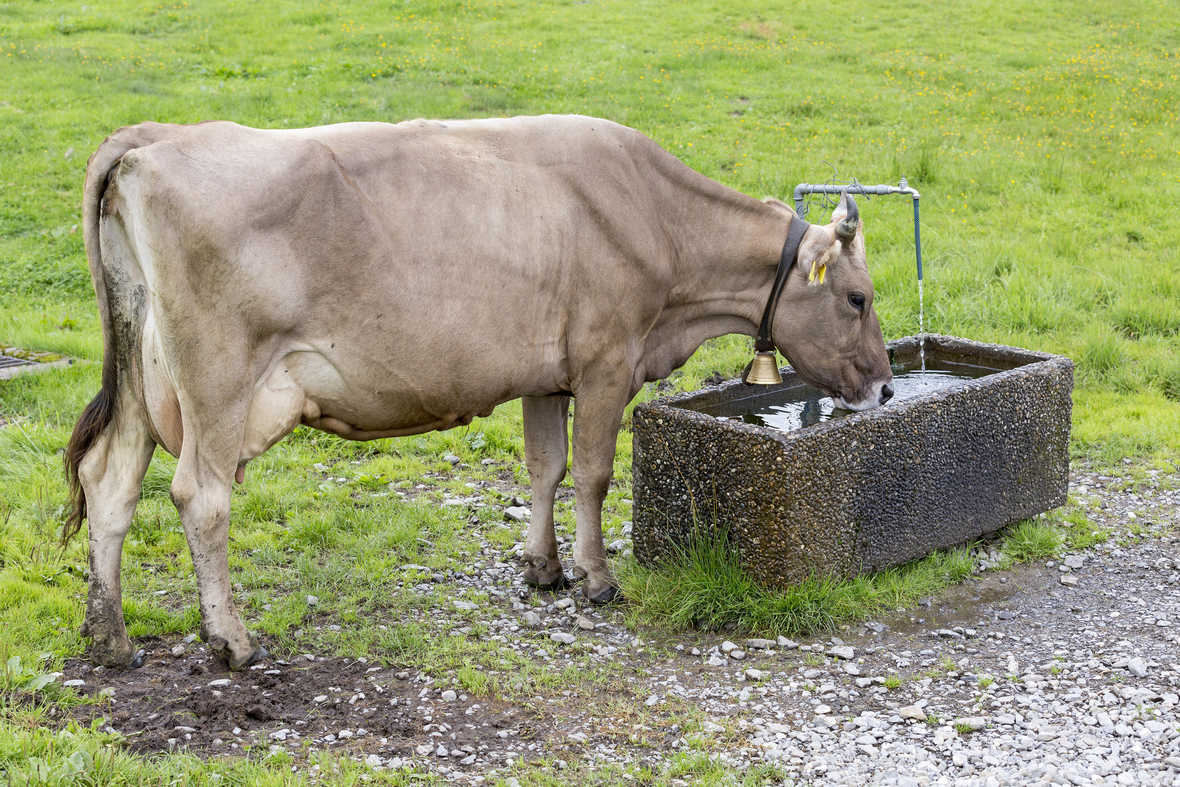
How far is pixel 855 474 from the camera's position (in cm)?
545

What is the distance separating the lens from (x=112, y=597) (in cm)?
499

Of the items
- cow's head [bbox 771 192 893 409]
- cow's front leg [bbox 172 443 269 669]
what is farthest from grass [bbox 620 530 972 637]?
cow's front leg [bbox 172 443 269 669]

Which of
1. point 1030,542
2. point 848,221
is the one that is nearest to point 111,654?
point 848,221

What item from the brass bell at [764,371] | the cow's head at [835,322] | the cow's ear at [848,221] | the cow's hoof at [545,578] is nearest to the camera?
the cow's ear at [848,221]

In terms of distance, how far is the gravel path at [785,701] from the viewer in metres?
4.23

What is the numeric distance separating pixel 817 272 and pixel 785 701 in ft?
7.34

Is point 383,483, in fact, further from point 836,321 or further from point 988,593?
point 988,593

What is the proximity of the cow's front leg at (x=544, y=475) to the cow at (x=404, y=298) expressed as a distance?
1 cm

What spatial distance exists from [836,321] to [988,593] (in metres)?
1.71

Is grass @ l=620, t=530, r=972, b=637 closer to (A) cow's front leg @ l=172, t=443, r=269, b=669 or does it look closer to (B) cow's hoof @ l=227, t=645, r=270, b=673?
(B) cow's hoof @ l=227, t=645, r=270, b=673

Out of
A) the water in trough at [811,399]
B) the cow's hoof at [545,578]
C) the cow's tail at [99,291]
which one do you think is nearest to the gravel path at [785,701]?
the cow's hoof at [545,578]

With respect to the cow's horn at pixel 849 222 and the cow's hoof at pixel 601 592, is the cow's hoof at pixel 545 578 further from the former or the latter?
the cow's horn at pixel 849 222

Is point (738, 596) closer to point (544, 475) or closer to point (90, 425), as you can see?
point (544, 475)

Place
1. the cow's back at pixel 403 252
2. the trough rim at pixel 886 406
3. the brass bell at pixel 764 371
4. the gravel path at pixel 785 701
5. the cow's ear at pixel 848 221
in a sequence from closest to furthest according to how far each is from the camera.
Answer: the gravel path at pixel 785 701, the cow's back at pixel 403 252, the trough rim at pixel 886 406, the cow's ear at pixel 848 221, the brass bell at pixel 764 371
